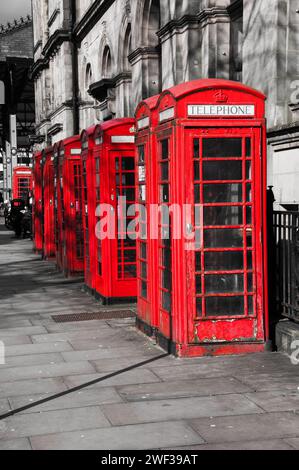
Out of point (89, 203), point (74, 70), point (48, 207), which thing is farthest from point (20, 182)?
point (89, 203)

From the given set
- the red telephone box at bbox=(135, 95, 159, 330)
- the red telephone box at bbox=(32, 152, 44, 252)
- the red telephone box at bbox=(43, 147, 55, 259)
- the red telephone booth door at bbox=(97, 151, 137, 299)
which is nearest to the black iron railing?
the red telephone box at bbox=(135, 95, 159, 330)

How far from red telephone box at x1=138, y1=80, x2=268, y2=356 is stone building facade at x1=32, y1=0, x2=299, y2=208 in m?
3.14

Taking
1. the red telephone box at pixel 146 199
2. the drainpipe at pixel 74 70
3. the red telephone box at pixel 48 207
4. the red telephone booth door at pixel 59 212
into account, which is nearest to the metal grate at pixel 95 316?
the red telephone box at pixel 146 199

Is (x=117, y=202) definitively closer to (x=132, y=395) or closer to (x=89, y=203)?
(x=89, y=203)

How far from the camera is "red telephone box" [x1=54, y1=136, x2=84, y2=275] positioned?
51.8ft

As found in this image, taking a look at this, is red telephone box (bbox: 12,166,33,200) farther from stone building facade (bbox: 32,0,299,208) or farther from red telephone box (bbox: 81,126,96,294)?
red telephone box (bbox: 81,126,96,294)

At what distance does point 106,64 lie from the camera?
90.0 feet

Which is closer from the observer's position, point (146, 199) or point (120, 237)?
point (146, 199)

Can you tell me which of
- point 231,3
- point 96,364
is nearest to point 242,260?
point 96,364

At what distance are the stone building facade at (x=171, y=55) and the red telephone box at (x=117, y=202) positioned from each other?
230 centimetres

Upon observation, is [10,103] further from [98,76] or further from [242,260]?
[242,260]

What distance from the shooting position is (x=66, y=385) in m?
7.23

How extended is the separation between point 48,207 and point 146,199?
1178 cm

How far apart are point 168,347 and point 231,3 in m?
8.96
